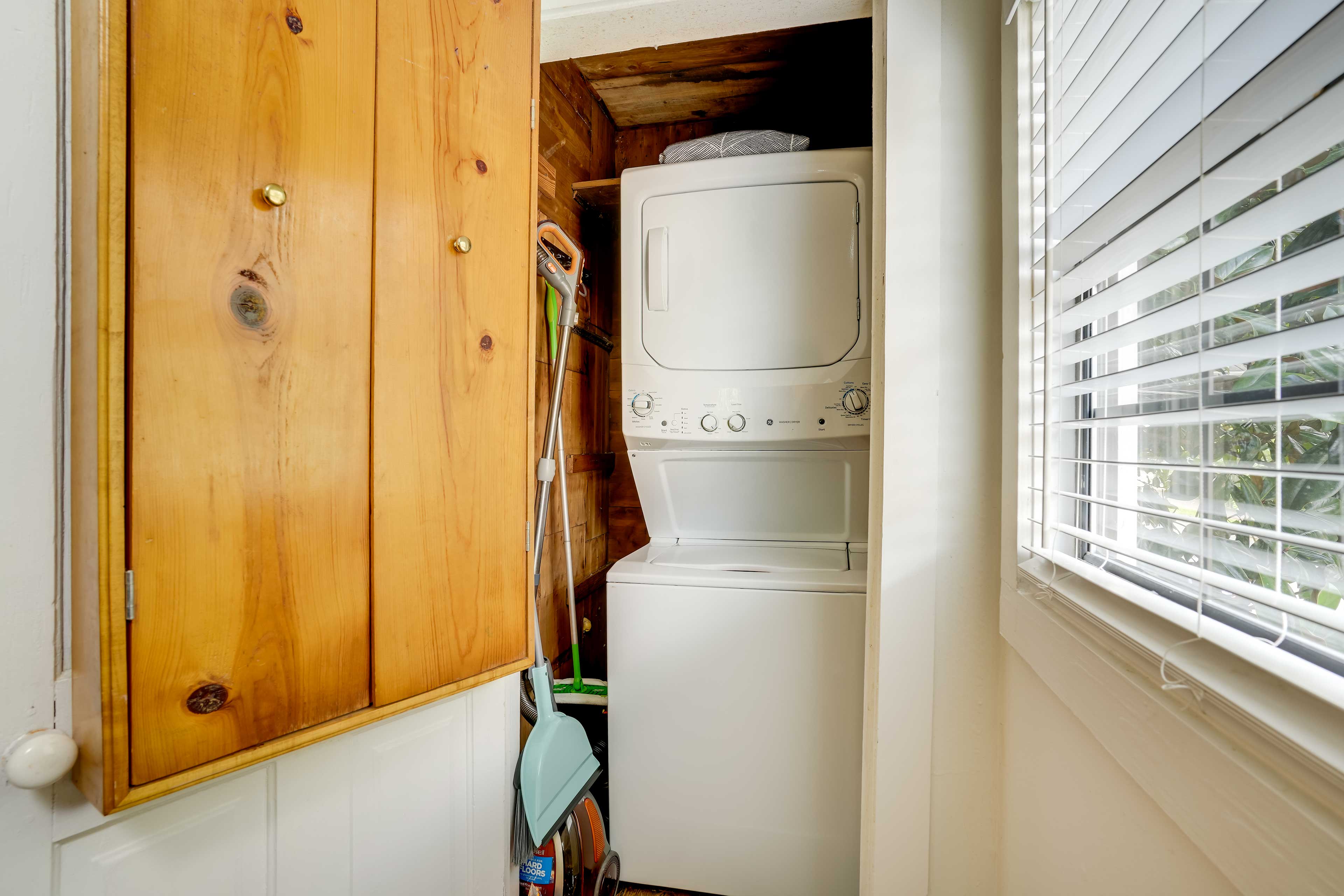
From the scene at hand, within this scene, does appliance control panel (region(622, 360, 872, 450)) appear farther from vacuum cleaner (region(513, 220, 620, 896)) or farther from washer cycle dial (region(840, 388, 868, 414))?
vacuum cleaner (region(513, 220, 620, 896))

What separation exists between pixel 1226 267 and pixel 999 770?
3.01 feet

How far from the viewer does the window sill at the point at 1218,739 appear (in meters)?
0.36

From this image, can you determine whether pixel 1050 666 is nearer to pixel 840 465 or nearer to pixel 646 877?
pixel 840 465

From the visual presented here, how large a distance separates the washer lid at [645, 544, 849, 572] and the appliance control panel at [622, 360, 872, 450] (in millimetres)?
322

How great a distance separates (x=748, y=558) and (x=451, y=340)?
1.05 m

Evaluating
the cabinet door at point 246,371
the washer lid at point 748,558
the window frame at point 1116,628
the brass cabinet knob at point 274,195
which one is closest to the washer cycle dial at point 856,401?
the washer lid at point 748,558

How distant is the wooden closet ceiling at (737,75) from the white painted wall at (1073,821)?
1.80 metres

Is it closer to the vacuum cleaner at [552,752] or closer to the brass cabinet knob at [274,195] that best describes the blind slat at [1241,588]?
the vacuum cleaner at [552,752]

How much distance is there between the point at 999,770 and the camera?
1.02m

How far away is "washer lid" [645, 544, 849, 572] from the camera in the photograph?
1520 mm

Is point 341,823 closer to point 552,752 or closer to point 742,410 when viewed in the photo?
point 552,752

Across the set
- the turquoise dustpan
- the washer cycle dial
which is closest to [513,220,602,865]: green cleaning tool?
the turquoise dustpan

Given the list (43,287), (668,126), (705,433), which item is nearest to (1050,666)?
(705,433)

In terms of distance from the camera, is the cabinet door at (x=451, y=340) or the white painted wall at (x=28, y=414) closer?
the white painted wall at (x=28, y=414)
